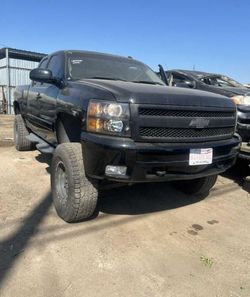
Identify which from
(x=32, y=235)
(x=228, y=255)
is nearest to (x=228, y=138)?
(x=228, y=255)

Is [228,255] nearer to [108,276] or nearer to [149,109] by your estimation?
[108,276]

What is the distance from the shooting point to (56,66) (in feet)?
18.4

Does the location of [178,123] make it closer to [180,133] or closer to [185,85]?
[180,133]

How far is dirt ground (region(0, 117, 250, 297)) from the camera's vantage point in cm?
307

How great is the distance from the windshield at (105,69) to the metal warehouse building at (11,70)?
19885 mm

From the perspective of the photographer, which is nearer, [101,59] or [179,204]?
[179,204]

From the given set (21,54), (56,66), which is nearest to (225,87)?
(56,66)

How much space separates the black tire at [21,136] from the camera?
795 cm

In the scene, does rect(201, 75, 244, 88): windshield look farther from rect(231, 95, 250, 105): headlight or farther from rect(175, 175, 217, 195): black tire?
rect(175, 175, 217, 195): black tire

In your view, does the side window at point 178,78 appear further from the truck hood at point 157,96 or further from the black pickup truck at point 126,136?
the truck hood at point 157,96

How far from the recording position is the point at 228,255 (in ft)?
12.1

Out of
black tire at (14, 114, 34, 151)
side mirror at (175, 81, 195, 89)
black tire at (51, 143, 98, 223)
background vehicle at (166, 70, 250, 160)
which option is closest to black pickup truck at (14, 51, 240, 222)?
black tire at (51, 143, 98, 223)

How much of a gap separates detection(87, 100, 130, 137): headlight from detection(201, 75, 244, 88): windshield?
4168 mm

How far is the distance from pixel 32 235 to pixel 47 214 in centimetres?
61
